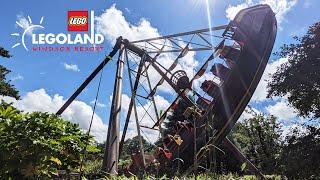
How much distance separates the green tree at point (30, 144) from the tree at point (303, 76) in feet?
47.4

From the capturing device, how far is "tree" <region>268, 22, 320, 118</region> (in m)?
17.7

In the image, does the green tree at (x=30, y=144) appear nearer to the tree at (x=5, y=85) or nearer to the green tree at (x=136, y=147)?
the green tree at (x=136, y=147)

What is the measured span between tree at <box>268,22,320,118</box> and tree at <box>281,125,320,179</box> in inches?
55.6

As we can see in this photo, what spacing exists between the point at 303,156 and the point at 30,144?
13.7 metres

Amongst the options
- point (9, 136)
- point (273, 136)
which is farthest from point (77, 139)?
point (273, 136)

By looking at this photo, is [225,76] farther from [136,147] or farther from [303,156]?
[136,147]

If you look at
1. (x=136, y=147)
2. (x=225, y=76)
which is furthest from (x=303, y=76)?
(x=136, y=147)

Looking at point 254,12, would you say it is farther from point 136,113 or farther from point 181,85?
point 136,113

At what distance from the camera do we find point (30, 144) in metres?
5.40

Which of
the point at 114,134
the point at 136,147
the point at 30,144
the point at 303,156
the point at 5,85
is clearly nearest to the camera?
the point at 30,144

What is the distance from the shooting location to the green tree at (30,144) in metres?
5.47

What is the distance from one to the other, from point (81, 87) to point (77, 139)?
16753mm

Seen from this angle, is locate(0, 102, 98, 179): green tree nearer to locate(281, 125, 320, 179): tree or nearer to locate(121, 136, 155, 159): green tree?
locate(121, 136, 155, 159): green tree

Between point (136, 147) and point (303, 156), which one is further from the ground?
point (136, 147)
